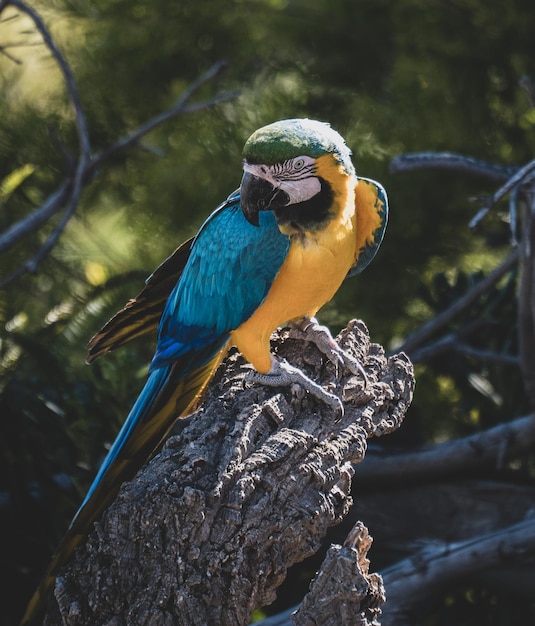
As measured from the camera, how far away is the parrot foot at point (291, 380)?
5.68 feet

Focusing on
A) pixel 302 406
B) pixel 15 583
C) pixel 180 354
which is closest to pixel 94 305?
pixel 15 583

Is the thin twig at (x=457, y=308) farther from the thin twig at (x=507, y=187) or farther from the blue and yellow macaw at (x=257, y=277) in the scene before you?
the blue and yellow macaw at (x=257, y=277)

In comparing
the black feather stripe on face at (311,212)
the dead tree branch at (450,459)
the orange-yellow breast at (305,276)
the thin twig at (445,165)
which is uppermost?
the black feather stripe on face at (311,212)

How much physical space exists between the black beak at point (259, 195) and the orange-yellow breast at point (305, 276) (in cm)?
8

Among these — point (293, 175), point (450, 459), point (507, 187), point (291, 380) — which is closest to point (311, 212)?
point (293, 175)

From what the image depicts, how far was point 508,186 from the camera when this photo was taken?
1979 mm

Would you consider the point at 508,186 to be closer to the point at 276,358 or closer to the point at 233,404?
the point at 276,358

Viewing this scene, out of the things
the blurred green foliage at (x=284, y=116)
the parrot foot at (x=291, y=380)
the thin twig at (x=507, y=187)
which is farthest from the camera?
the blurred green foliage at (x=284, y=116)

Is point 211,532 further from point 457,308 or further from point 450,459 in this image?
point 457,308

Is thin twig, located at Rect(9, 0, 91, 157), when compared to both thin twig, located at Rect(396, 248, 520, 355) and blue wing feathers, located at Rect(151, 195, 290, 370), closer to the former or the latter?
blue wing feathers, located at Rect(151, 195, 290, 370)

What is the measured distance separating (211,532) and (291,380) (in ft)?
1.40

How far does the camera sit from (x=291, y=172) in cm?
176

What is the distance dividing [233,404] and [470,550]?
3.21 ft

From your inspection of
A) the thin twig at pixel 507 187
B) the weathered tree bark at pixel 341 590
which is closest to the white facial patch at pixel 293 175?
the thin twig at pixel 507 187
